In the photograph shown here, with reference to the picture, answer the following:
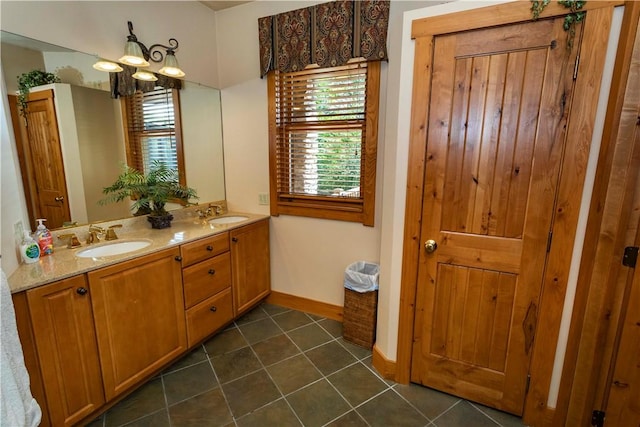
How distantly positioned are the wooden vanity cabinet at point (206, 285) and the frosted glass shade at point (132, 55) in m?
1.30

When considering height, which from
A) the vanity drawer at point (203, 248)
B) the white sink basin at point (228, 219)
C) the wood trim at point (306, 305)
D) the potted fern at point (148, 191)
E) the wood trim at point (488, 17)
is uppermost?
the wood trim at point (488, 17)

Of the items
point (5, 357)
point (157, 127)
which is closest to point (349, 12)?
point (157, 127)

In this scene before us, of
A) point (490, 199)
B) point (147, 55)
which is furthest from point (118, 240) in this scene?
point (490, 199)

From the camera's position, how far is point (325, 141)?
246 centimetres

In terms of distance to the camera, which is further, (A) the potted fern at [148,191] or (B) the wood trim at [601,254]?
(A) the potted fern at [148,191]

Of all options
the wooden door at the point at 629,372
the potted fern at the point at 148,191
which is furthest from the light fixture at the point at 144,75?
the wooden door at the point at 629,372

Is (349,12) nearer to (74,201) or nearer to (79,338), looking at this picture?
(74,201)

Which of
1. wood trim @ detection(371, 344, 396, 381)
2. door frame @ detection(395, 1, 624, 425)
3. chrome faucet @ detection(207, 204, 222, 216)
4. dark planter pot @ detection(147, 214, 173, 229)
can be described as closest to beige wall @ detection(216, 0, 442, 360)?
chrome faucet @ detection(207, 204, 222, 216)

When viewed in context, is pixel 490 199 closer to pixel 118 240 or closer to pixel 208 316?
pixel 208 316

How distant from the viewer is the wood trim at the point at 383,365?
6.27ft

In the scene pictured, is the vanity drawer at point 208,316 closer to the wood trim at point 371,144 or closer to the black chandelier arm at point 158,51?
the wood trim at point 371,144

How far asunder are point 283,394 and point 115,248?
1.45 metres

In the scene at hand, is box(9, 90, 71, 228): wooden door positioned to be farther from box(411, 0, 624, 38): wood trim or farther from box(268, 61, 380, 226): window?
box(411, 0, 624, 38): wood trim

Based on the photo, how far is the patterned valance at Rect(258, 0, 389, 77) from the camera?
2.08 m
